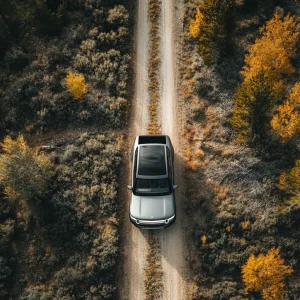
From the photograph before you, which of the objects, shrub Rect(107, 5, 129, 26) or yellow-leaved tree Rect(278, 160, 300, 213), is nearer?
yellow-leaved tree Rect(278, 160, 300, 213)

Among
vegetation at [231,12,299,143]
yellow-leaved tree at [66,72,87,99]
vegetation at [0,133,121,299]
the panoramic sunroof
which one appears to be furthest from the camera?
yellow-leaved tree at [66,72,87,99]

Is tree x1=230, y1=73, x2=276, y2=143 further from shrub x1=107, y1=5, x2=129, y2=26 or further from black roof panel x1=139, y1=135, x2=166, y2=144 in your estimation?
shrub x1=107, y1=5, x2=129, y2=26

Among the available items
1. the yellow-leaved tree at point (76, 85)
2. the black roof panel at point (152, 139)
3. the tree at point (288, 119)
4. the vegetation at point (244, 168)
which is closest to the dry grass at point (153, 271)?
the vegetation at point (244, 168)

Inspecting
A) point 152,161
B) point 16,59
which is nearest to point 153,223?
point 152,161

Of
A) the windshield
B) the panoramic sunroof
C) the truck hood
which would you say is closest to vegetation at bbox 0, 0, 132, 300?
the truck hood

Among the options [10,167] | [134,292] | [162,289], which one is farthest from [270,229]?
[10,167]

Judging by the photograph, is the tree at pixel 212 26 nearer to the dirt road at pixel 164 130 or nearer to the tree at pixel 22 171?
the dirt road at pixel 164 130

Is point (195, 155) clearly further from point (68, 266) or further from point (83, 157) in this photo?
point (68, 266)
